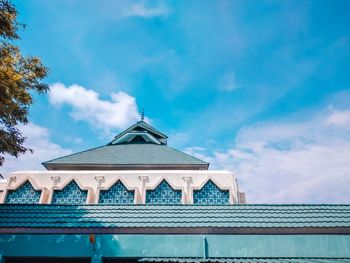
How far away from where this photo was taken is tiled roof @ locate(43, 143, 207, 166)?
17453 mm

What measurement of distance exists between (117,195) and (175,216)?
748 cm

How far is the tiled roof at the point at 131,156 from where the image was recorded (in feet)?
57.3

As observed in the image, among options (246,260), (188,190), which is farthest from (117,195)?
(246,260)

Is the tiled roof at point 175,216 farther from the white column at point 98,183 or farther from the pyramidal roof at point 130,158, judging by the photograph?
the pyramidal roof at point 130,158

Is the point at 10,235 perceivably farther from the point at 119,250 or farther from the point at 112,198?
the point at 112,198

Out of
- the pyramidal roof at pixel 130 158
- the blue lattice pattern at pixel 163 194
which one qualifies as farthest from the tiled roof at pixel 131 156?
the blue lattice pattern at pixel 163 194

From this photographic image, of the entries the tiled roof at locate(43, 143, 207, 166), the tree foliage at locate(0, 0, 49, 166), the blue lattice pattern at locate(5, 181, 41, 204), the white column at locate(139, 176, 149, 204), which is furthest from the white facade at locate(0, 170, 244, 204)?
the tree foliage at locate(0, 0, 49, 166)

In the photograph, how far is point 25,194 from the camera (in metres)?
15.1

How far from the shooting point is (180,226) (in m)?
7.80

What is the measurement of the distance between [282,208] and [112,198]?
369 inches

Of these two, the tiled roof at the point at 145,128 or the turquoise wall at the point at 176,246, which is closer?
the turquoise wall at the point at 176,246

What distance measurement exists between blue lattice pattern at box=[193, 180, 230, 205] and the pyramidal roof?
2.57 m

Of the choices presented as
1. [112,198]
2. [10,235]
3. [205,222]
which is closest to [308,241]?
[205,222]

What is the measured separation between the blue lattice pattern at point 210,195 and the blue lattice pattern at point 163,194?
997 mm
